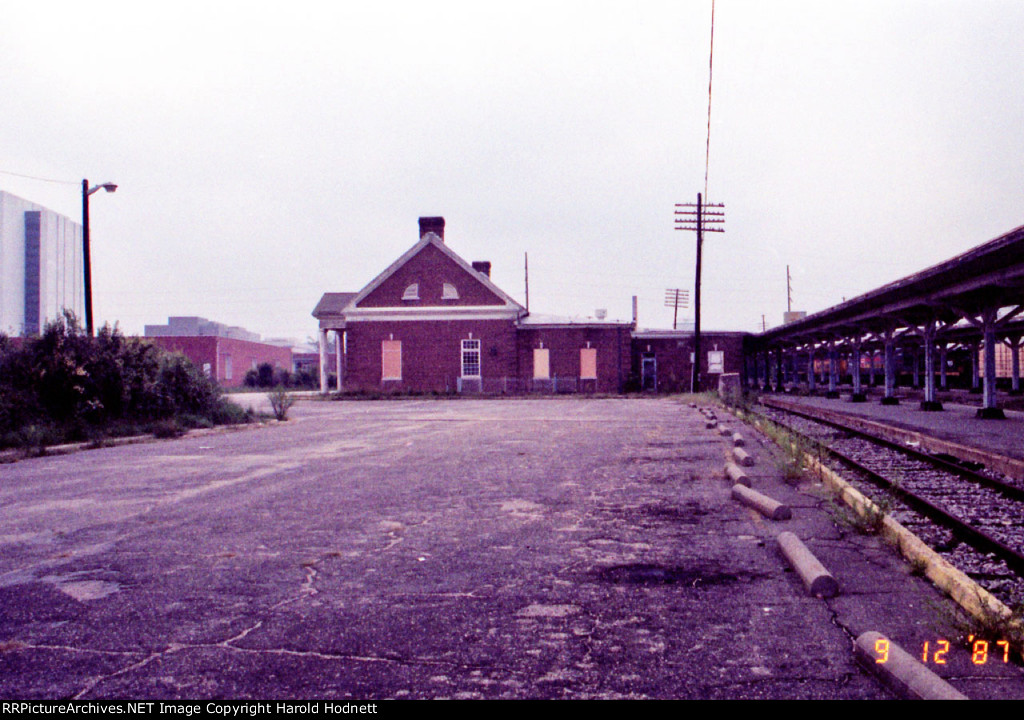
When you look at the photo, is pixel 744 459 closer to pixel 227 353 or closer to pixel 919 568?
pixel 919 568

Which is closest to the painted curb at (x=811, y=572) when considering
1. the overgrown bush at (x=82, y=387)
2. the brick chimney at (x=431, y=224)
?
the overgrown bush at (x=82, y=387)

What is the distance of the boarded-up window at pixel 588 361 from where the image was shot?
38750 millimetres

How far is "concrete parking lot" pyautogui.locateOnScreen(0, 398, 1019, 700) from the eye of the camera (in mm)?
2832

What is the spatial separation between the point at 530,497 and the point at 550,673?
415 centimetres

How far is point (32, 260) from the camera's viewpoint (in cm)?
5747

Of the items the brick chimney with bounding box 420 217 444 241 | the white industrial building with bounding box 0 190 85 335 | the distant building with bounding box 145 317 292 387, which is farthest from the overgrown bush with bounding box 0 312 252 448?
the white industrial building with bounding box 0 190 85 335

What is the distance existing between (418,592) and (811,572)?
7.02 feet

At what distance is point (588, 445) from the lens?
1204 cm

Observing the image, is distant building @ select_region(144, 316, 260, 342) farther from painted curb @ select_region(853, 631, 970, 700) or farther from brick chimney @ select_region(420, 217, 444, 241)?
painted curb @ select_region(853, 631, 970, 700)

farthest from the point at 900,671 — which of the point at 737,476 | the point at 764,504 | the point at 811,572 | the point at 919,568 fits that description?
the point at 737,476

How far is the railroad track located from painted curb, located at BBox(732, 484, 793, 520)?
76 centimetres
